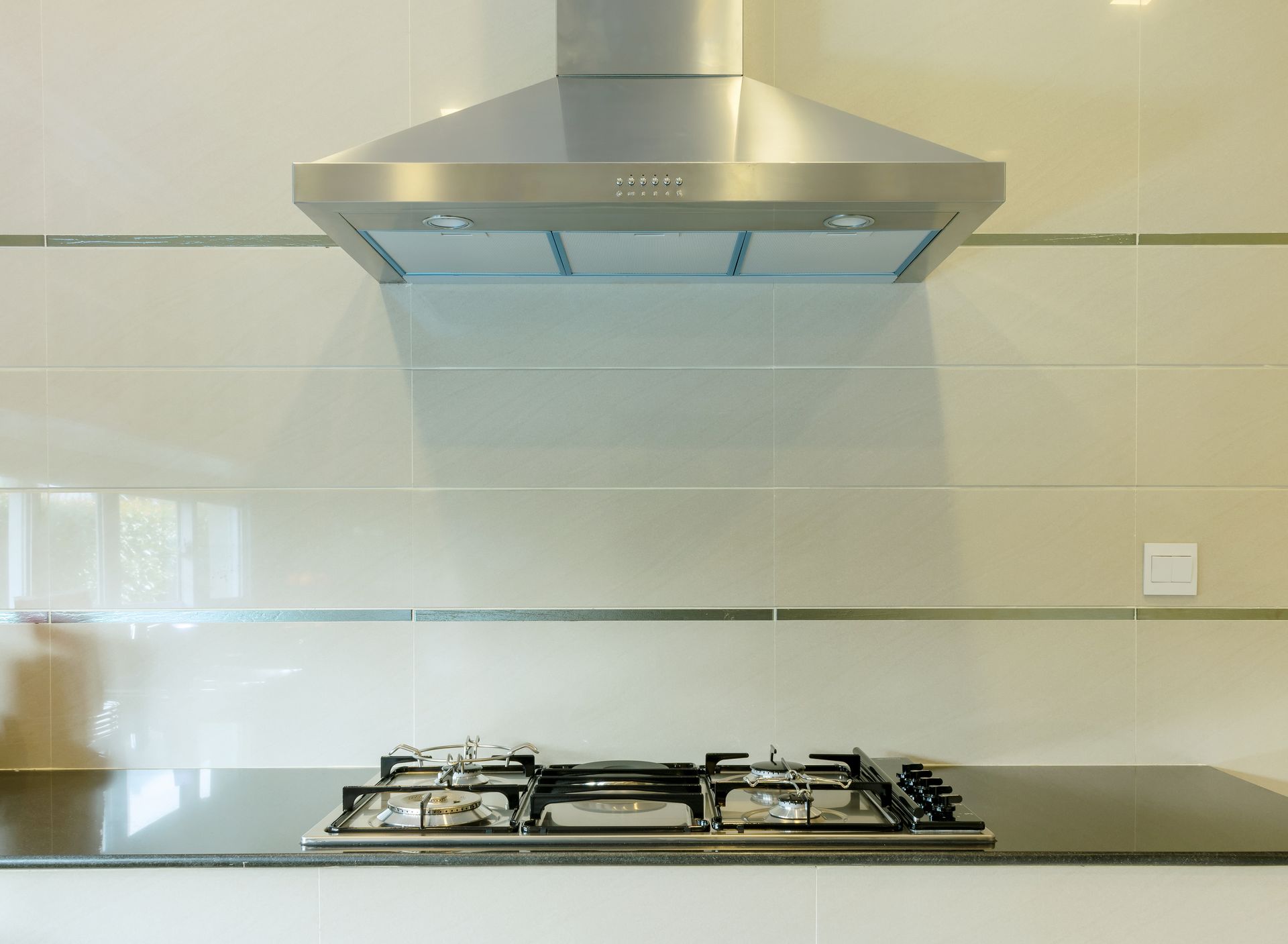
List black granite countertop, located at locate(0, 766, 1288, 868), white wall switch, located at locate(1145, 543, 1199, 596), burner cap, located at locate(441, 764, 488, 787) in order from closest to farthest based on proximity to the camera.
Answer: black granite countertop, located at locate(0, 766, 1288, 868) → burner cap, located at locate(441, 764, 488, 787) → white wall switch, located at locate(1145, 543, 1199, 596)

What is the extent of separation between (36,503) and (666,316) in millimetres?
1338

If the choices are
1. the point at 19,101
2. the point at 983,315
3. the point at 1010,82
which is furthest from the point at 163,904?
the point at 1010,82

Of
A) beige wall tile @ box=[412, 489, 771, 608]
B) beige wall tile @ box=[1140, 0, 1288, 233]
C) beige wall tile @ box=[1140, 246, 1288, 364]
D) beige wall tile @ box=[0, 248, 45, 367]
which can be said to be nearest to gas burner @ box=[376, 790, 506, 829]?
beige wall tile @ box=[412, 489, 771, 608]

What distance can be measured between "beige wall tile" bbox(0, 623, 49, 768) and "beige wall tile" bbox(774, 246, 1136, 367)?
162cm

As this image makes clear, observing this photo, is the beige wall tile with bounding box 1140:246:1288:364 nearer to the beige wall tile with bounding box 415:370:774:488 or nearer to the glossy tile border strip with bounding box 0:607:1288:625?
the glossy tile border strip with bounding box 0:607:1288:625

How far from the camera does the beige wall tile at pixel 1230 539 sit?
A: 1957 millimetres

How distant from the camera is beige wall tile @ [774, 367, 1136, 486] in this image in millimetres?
1967

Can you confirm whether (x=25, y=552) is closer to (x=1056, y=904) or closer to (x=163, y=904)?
(x=163, y=904)

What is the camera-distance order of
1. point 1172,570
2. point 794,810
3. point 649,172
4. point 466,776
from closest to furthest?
point 649,172
point 794,810
point 466,776
point 1172,570

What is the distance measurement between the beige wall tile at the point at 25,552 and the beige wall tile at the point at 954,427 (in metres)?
1.50

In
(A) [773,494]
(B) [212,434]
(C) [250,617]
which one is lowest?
(C) [250,617]

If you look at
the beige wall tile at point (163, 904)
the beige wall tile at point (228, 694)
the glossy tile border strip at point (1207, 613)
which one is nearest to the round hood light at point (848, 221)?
the glossy tile border strip at point (1207, 613)

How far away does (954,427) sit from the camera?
6.46ft

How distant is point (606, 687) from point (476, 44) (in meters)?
1.33
